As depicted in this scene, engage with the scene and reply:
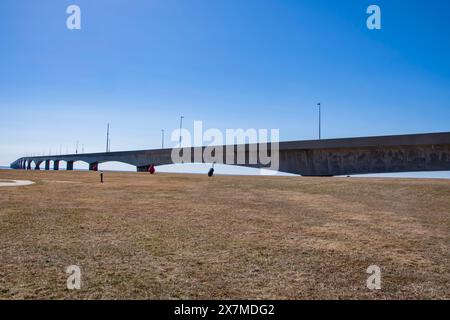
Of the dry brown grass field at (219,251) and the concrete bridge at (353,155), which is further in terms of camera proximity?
the concrete bridge at (353,155)

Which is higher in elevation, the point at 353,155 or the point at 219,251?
the point at 353,155

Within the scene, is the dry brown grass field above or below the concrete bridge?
below

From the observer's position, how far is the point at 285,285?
16.0 feet

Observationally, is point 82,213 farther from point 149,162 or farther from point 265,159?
point 149,162

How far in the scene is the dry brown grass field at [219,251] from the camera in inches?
185

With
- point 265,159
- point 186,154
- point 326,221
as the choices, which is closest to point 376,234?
point 326,221

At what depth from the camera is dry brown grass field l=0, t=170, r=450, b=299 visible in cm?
470

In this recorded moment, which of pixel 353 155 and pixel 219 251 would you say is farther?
pixel 353 155

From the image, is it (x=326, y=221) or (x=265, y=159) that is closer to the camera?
(x=326, y=221)

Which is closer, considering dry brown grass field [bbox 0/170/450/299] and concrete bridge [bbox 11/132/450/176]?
dry brown grass field [bbox 0/170/450/299]

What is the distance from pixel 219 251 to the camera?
662 cm

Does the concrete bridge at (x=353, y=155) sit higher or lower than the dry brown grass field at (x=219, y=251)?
higher
